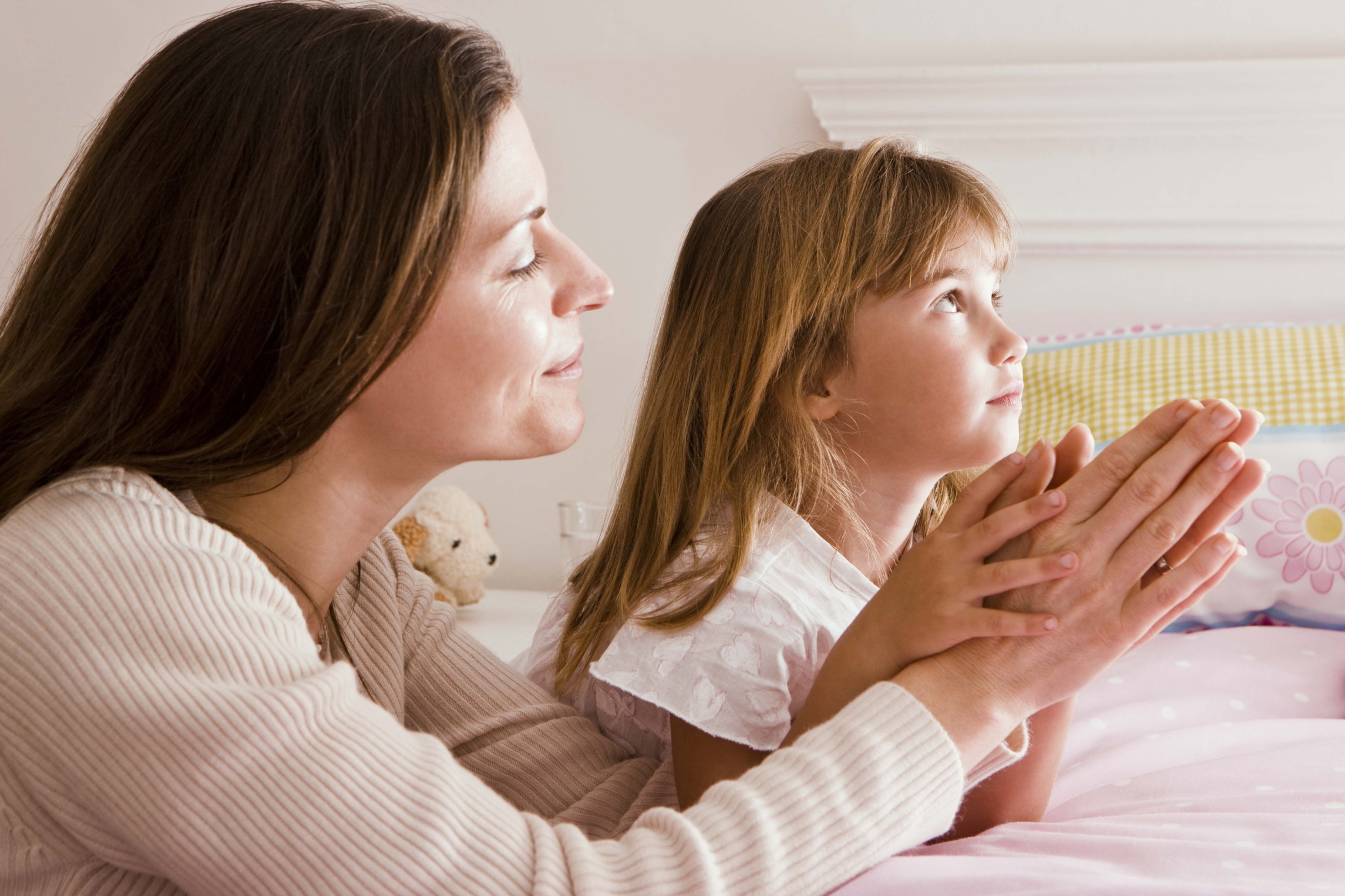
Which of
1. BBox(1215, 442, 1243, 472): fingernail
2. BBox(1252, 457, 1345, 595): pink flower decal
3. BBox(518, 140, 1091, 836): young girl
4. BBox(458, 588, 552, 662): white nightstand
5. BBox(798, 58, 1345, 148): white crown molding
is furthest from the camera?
BBox(798, 58, 1345, 148): white crown molding

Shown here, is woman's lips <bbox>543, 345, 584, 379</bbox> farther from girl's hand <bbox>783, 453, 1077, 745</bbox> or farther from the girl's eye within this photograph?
girl's hand <bbox>783, 453, 1077, 745</bbox>

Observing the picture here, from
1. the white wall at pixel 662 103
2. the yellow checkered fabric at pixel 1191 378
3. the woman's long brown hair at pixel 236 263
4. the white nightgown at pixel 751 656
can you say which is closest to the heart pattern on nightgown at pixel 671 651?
the white nightgown at pixel 751 656

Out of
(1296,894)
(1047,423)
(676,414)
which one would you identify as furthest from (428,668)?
(1047,423)

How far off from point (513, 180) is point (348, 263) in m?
0.15

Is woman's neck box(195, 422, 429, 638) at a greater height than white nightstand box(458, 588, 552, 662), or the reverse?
woman's neck box(195, 422, 429, 638)

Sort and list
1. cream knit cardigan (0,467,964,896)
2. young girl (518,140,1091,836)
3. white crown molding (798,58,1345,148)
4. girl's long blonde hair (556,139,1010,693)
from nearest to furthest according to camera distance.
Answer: cream knit cardigan (0,467,964,896) → young girl (518,140,1091,836) → girl's long blonde hair (556,139,1010,693) → white crown molding (798,58,1345,148)

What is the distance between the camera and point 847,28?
1.87 meters

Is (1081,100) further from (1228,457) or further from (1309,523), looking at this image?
(1228,457)

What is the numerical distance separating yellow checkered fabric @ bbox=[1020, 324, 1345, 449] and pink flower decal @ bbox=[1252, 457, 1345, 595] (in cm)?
8

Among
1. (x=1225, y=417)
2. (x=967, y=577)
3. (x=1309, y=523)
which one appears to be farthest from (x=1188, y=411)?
(x=1309, y=523)

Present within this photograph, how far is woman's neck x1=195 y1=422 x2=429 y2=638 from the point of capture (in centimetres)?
80

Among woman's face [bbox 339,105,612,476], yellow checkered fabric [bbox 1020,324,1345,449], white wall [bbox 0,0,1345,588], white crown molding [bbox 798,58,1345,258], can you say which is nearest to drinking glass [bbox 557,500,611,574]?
white wall [bbox 0,0,1345,588]

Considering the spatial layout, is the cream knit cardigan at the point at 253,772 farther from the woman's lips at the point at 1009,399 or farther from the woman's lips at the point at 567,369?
the woman's lips at the point at 1009,399

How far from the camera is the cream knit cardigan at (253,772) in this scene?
576mm
